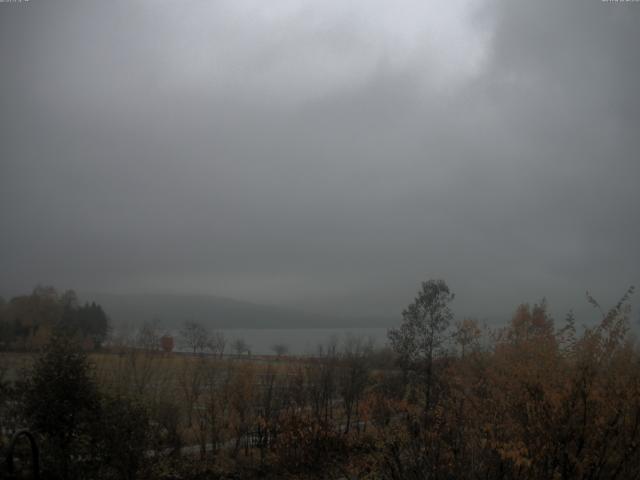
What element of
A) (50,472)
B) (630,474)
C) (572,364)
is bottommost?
(50,472)

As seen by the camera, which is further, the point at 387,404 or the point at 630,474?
the point at 387,404

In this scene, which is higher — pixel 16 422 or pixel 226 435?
pixel 16 422

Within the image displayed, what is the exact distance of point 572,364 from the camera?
8.92m

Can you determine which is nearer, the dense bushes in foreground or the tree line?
the dense bushes in foreground

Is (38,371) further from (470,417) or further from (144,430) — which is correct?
(470,417)

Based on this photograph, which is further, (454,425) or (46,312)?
(46,312)

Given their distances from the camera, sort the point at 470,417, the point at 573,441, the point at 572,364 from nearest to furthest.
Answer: the point at 573,441 < the point at 572,364 < the point at 470,417

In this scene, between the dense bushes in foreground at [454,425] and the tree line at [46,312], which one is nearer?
the dense bushes in foreground at [454,425]

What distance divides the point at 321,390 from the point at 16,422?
12098mm

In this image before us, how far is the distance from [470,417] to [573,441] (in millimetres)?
1906

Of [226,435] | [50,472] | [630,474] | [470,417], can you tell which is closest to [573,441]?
[630,474]

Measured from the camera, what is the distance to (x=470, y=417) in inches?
377

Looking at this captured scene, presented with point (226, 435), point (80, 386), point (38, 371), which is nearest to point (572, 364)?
point (80, 386)

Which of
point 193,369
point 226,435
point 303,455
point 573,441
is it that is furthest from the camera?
point 193,369
